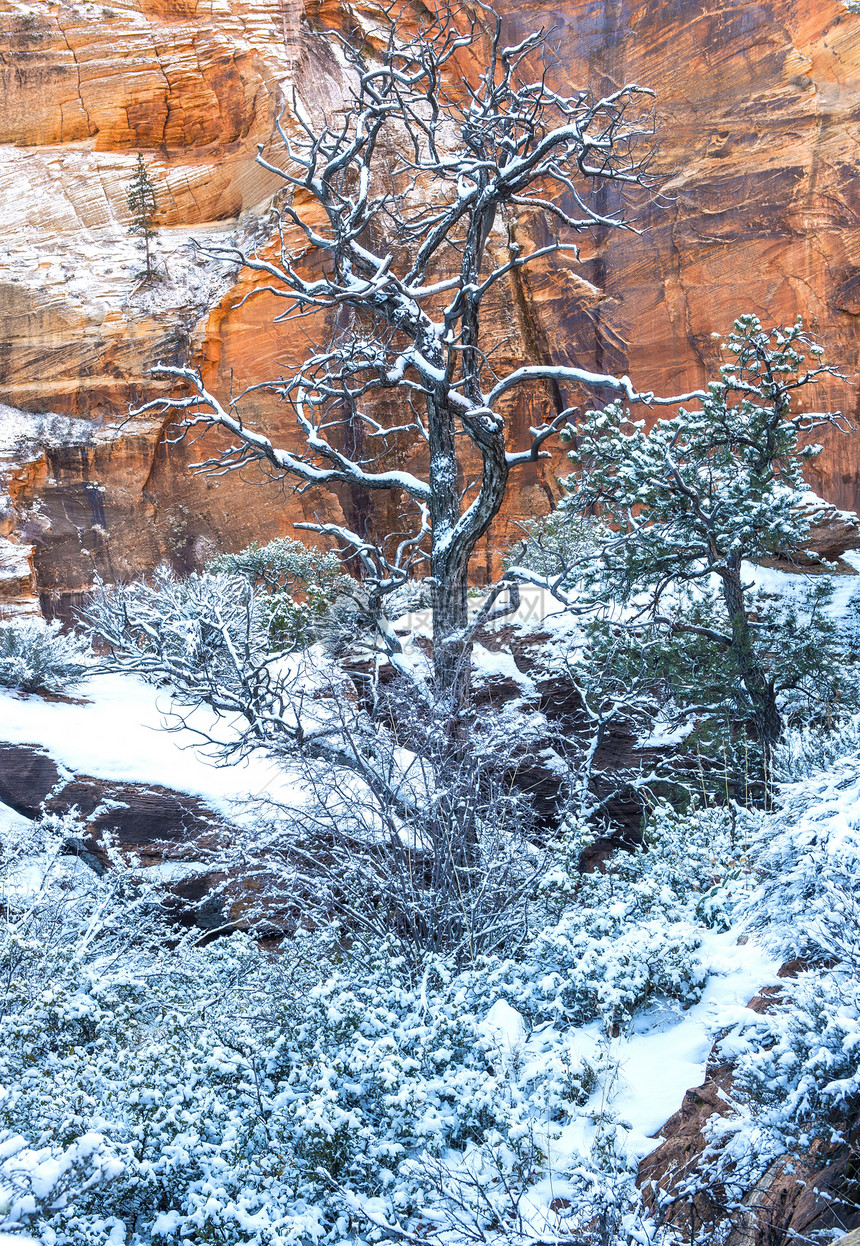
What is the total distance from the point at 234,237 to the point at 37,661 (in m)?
11.9

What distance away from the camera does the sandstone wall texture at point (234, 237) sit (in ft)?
52.6

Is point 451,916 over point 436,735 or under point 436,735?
under

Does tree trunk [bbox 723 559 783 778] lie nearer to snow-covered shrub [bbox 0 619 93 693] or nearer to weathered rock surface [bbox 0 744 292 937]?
weathered rock surface [bbox 0 744 292 937]

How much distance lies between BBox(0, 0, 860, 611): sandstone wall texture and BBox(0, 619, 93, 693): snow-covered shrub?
7824 mm

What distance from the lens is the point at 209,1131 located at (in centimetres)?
273

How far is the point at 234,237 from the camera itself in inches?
674

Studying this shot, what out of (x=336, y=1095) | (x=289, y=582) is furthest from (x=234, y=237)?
(x=336, y=1095)

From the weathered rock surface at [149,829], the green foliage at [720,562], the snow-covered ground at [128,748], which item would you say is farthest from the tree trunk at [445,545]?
the weathered rock surface at [149,829]

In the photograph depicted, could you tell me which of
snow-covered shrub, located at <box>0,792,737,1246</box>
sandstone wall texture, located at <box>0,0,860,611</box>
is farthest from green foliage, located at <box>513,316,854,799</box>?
sandstone wall texture, located at <box>0,0,860,611</box>

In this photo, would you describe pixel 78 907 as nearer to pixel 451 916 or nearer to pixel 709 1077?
pixel 451 916

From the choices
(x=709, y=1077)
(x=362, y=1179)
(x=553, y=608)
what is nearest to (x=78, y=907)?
(x=362, y=1179)

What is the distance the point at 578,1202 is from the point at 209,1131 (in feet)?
4.18

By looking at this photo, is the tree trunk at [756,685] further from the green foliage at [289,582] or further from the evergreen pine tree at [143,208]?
the evergreen pine tree at [143,208]

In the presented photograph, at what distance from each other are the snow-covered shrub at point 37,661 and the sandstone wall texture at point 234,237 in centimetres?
782
